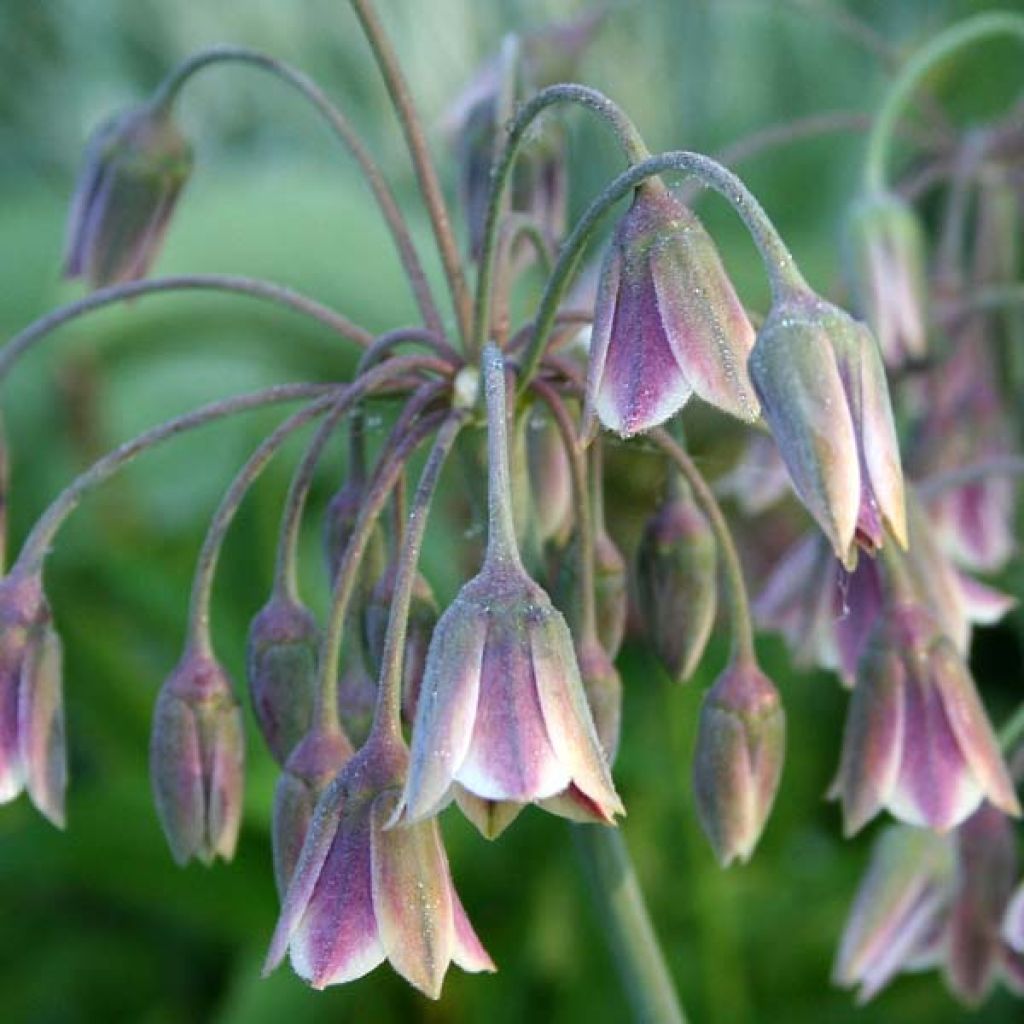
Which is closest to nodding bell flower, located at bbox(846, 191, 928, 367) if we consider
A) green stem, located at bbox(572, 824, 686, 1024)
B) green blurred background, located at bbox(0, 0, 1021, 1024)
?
green blurred background, located at bbox(0, 0, 1021, 1024)

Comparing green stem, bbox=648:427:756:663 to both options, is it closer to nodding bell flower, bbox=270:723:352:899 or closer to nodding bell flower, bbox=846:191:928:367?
nodding bell flower, bbox=270:723:352:899

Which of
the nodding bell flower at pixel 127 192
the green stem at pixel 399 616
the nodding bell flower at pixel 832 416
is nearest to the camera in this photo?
the nodding bell flower at pixel 832 416

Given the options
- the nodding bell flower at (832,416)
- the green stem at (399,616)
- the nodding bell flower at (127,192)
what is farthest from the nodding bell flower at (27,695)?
the nodding bell flower at (832,416)

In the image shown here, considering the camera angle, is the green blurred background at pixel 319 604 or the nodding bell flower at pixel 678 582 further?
the green blurred background at pixel 319 604

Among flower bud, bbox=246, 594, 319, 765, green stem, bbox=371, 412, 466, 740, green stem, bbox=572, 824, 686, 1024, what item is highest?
green stem, bbox=371, 412, 466, 740

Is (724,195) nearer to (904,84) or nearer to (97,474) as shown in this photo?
(97,474)

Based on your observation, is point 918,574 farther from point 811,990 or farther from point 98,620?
point 98,620

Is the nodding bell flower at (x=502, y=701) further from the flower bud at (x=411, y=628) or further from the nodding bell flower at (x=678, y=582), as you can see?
the nodding bell flower at (x=678, y=582)
